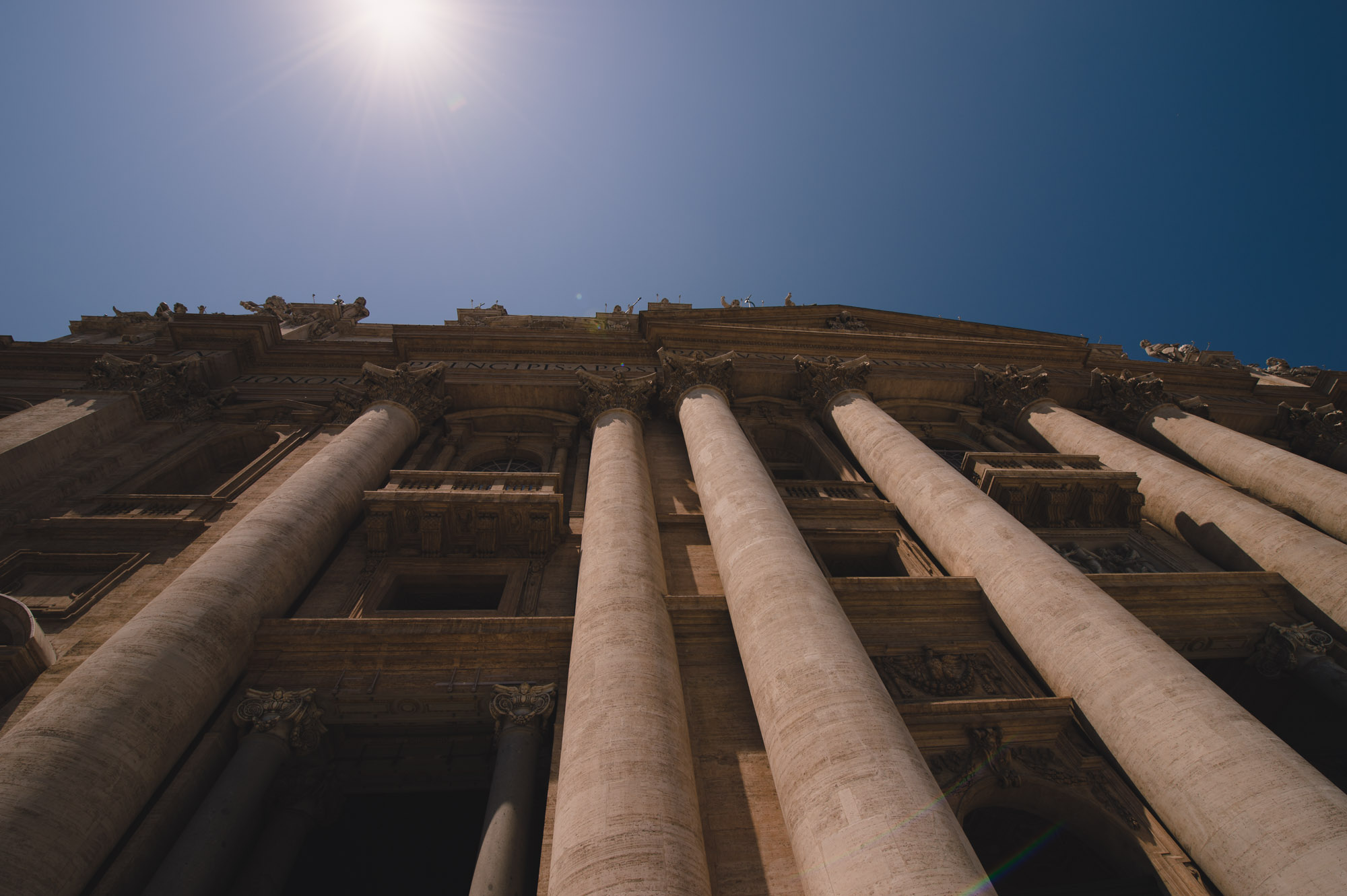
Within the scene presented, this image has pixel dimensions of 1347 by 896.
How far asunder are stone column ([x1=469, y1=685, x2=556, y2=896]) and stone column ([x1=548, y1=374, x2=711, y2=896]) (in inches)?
37.3

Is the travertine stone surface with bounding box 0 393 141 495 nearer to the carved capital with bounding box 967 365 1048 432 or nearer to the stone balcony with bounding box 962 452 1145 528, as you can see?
the stone balcony with bounding box 962 452 1145 528

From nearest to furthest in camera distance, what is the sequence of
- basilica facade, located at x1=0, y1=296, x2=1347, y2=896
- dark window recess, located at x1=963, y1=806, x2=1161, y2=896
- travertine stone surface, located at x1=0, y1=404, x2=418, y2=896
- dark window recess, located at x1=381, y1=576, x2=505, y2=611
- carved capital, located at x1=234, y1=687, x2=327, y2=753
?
travertine stone surface, located at x1=0, y1=404, x2=418, y2=896
basilica facade, located at x1=0, y1=296, x2=1347, y2=896
dark window recess, located at x1=963, y1=806, x2=1161, y2=896
carved capital, located at x1=234, y1=687, x2=327, y2=753
dark window recess, located at x1=381, y1=576, x2=505, y2=611

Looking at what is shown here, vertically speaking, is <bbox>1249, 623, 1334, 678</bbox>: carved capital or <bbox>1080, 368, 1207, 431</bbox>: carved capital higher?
<bbox>1080, 368, 1207, 431</bbox>: carved capital

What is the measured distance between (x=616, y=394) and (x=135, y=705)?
11.5m

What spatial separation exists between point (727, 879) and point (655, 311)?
17.0 meters

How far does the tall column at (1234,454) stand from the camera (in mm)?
12836

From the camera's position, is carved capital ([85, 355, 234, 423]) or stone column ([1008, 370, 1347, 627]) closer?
stone column ([1008, 370, 1347, 627])

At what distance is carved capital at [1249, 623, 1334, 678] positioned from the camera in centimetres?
984

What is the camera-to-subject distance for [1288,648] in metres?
10.0

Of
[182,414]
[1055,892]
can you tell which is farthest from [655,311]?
[1055,892]

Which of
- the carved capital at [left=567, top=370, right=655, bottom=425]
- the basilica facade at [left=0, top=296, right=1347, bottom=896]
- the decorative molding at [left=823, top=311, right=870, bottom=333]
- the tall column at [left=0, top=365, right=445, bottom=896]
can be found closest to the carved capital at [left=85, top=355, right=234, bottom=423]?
the basilica facade at [left=0, top=296, right=1347, bottom=896]

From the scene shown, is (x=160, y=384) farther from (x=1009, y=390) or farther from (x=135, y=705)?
(x=1009, y=390)

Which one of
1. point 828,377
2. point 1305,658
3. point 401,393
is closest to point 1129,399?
point 828,377

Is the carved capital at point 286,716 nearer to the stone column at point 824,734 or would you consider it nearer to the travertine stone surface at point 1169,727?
the stone column at point 824,734
